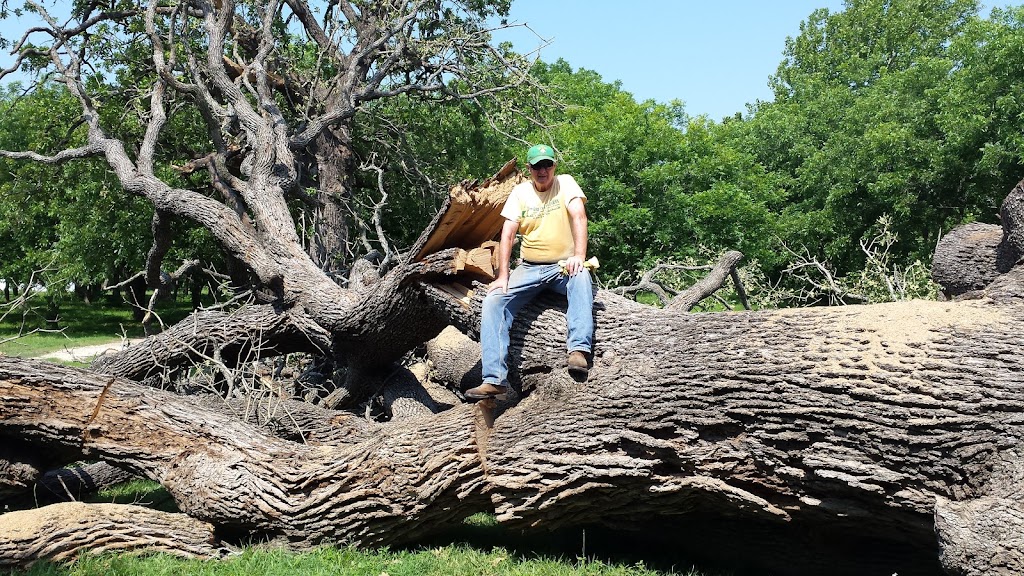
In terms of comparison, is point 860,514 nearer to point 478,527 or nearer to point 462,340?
point 478,527

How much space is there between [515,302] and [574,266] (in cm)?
43

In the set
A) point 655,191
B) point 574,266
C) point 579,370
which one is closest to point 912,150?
point 655,191

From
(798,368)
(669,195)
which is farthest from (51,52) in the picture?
(669,195)

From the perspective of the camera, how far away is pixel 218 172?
8.67 m

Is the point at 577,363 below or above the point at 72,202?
below

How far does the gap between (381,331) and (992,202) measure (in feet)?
46.0

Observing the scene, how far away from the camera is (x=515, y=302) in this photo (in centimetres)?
455

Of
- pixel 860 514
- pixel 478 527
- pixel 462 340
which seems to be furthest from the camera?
pixel 462 340

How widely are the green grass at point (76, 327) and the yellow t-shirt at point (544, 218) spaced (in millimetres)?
8429

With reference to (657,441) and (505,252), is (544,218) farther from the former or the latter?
(657,441)

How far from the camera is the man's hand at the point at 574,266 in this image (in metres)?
4.38

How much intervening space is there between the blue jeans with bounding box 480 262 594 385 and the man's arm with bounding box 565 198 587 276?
0.05m

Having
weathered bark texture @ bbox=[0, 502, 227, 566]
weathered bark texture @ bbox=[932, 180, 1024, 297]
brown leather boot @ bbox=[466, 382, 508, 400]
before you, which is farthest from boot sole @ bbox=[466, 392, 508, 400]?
weathered bark texture @ bbox=[932, 180, 1024, 297]

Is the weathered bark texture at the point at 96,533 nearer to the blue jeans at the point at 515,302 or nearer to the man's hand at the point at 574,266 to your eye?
the blue jeans at the point at 515,302
